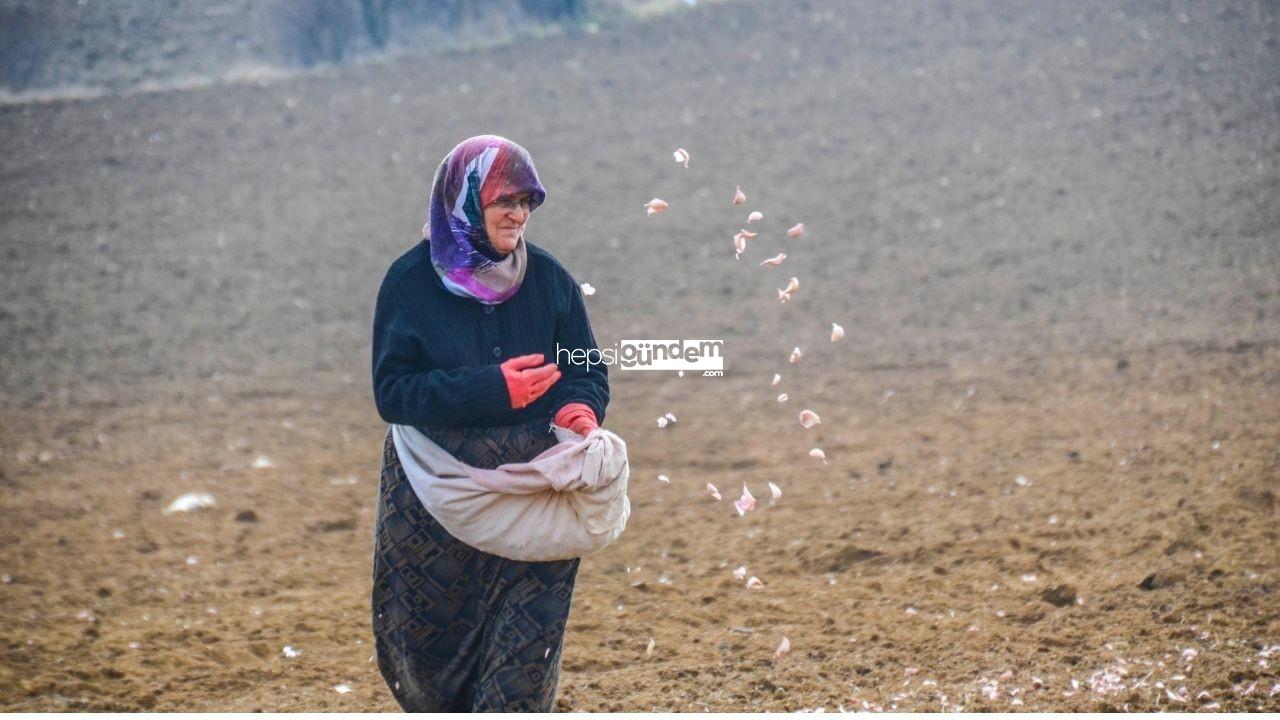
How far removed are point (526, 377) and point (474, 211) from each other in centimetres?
42

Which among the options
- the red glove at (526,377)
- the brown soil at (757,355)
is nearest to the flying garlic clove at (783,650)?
the brown soil at (757,355)

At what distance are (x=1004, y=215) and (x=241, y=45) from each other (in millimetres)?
9074

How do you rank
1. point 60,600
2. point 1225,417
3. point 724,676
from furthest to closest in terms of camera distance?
1. point 1225,417
2. point 60,600
3. point 724,676

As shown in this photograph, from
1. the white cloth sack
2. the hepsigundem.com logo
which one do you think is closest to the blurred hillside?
the hepsigundem.com logo

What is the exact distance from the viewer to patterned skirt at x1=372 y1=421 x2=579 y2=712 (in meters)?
3.19

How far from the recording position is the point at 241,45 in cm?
1534

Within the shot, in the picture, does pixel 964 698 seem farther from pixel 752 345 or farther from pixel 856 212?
pixel 856 212

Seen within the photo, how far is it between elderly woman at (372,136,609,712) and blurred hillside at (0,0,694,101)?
12.8 metres

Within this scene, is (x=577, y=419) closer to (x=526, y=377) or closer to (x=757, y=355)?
(x=526, y=377)

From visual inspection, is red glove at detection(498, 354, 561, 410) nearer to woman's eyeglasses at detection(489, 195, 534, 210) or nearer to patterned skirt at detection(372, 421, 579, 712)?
→ patterned skirt at detection(372, 421, 579, 712)

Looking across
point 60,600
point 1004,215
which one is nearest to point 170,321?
point 60,600

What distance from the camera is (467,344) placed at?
10.5 feet

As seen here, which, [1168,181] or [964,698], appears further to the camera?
[1168,181]

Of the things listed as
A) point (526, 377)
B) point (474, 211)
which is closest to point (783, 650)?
point (526, 377)
